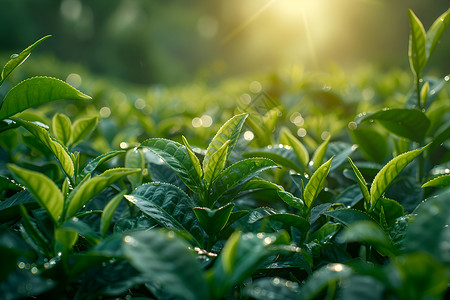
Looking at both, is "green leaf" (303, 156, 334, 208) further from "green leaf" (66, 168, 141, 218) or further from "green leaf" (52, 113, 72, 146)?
"green leaf" (52, 113, 72, 146)

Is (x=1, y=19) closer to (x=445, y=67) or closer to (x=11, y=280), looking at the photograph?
(x=445, y=67)

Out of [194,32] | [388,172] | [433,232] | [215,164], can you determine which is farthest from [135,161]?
[194,32]

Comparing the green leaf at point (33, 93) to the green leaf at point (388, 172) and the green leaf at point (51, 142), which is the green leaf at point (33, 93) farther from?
the green leaf at point (388, 172)

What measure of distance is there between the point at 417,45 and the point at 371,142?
0.46 m

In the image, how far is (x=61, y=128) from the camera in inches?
58.8

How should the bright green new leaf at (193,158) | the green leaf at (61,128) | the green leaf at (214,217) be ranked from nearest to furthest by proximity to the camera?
1. the green leaf at (214,217)
2. the bright green new leaf at (193,158)
3. the green leaf at (61,128)

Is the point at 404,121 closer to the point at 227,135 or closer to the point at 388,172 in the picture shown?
the point at 388,172

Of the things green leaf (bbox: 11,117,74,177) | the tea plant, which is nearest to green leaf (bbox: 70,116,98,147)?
the tea plant

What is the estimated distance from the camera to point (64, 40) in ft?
88.0

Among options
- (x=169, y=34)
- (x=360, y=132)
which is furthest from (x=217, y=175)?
(x=169, y=34)

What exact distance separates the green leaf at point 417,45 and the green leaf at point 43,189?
50.1 inches

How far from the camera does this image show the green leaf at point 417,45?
135cm

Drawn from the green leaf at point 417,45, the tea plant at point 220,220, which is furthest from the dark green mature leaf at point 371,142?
the green leaf at point 417,45

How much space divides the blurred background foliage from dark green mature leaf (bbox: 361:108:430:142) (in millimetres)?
19406
